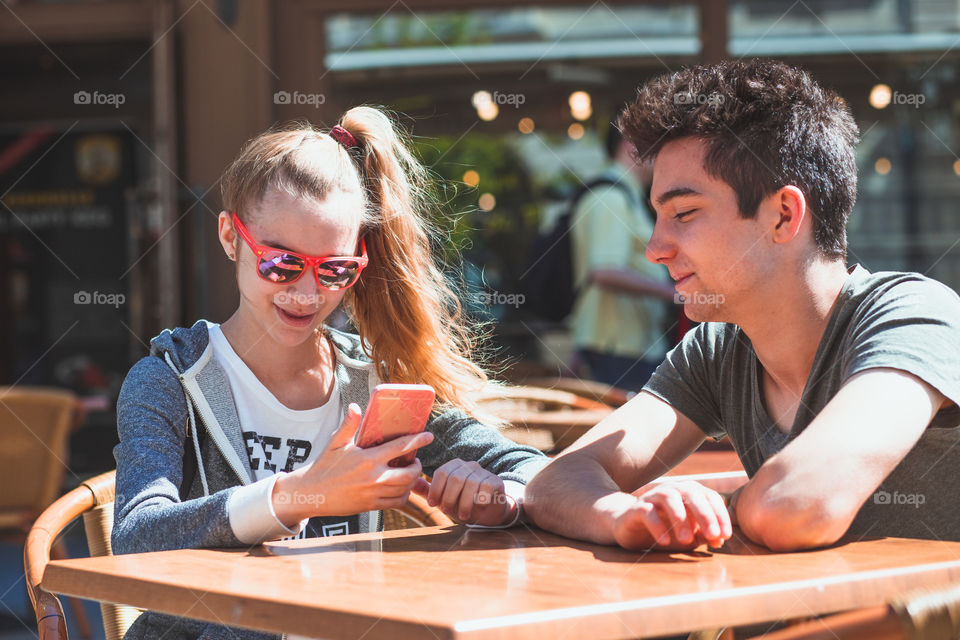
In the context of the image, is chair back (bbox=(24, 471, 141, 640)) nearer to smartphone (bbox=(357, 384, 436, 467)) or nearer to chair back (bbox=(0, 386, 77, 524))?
smartphone (bbox=(357, 384, 436, 467))

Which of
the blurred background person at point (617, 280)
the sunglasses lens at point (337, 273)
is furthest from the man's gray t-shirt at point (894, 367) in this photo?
the blurred background person at point (617, 280)

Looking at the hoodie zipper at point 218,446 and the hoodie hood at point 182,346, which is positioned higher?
the hoodie hood at point 182,346

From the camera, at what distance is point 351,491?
4.78 feet

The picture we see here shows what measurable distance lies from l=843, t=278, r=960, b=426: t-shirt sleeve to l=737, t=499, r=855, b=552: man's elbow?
0.24 metres

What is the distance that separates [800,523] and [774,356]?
1.55 feet

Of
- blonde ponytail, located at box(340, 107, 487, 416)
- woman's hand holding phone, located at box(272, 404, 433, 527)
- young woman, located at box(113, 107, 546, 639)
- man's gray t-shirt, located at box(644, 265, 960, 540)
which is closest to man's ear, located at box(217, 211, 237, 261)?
young woman, located at box(113, 107, 546, 639)

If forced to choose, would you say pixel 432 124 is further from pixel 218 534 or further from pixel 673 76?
pixel 218 534

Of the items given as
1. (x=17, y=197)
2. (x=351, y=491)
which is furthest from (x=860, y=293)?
(x=17, y=197)

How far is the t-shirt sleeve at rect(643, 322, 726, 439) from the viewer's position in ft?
6.19

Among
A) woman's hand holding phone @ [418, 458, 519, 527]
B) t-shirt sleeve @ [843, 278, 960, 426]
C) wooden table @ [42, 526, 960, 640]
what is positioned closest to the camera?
wooden table @ [42, 526, 960, 640]

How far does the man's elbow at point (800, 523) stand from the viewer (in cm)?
130

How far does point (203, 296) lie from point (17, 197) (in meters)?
3.05

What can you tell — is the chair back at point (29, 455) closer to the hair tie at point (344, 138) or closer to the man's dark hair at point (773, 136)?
the hair tie at point (344, 138)

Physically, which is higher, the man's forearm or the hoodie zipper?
the hoodie zipper
